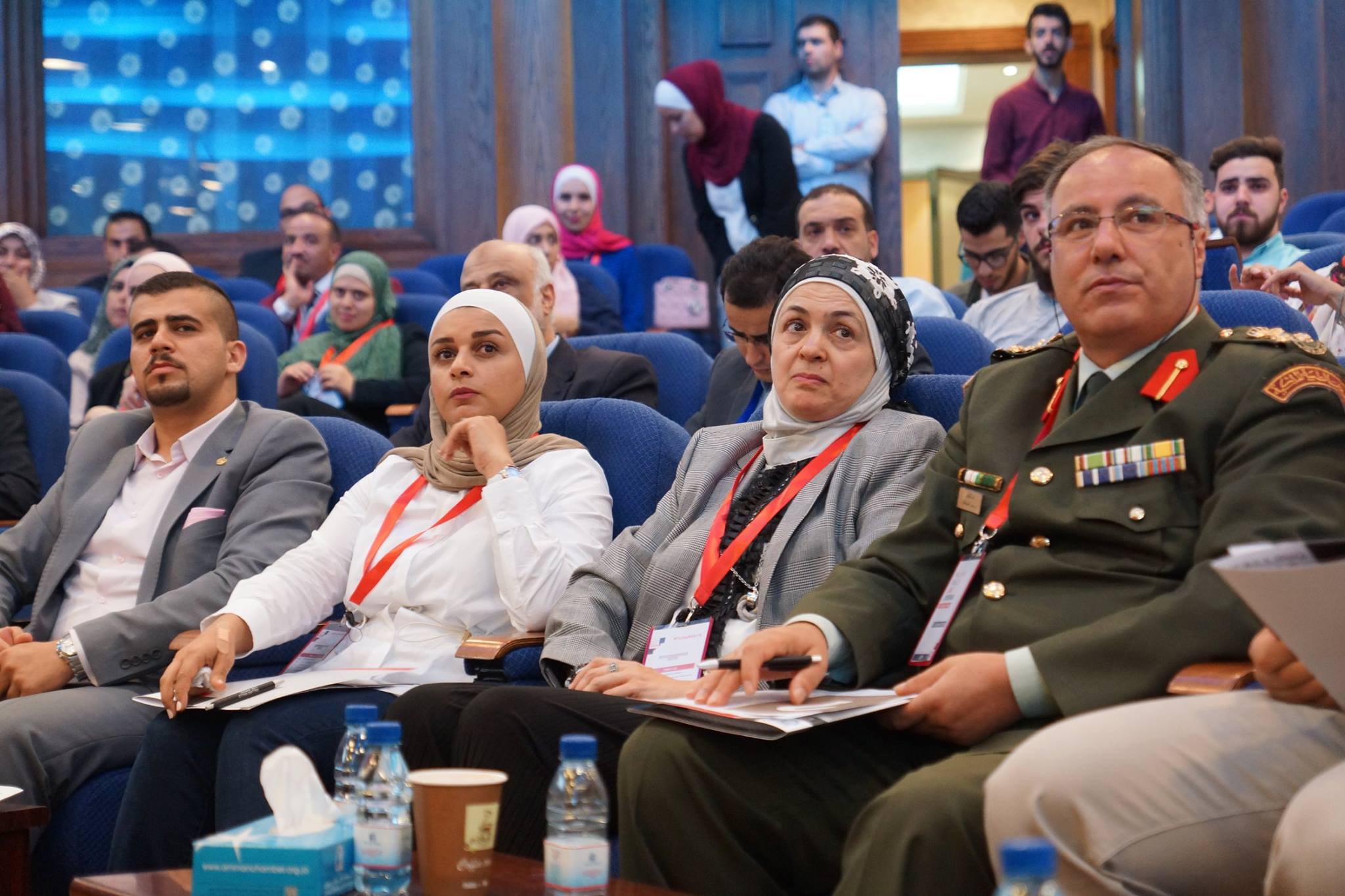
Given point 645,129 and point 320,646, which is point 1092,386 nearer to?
point 320,646

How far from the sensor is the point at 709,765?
1.77 meters

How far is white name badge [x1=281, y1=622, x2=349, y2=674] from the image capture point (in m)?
2.54

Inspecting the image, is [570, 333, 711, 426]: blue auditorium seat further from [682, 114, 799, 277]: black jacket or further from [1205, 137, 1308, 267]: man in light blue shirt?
[682, 114, 799, 277]: black jacket

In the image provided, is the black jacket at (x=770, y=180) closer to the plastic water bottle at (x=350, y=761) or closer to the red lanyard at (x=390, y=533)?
the red lanyard at (x=390, y=533)

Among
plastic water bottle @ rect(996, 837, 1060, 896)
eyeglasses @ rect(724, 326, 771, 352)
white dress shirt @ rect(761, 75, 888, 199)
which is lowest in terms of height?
plastic water bottle @ rect(996, 837, 1060, 896)

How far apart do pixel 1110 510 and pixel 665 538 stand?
0.86 m

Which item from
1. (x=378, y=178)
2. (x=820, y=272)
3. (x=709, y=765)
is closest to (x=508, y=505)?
(x=820, y=272)

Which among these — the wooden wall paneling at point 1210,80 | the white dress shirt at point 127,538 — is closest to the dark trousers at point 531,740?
the white dress shirt at point 127,538

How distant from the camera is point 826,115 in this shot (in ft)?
21.3

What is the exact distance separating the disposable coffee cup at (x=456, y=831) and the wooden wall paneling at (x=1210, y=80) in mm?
5922

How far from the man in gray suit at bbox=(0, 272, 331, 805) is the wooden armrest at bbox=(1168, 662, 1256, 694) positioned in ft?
5.60

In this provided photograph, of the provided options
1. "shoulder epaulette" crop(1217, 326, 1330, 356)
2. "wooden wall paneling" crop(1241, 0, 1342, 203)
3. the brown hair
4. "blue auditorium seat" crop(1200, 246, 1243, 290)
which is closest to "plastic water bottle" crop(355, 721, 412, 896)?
"shoulder epaulette" crop(1217, 326, 1330, 356)

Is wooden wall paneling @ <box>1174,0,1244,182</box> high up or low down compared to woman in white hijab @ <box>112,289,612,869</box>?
up

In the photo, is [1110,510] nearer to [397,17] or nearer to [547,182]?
[547,182]
